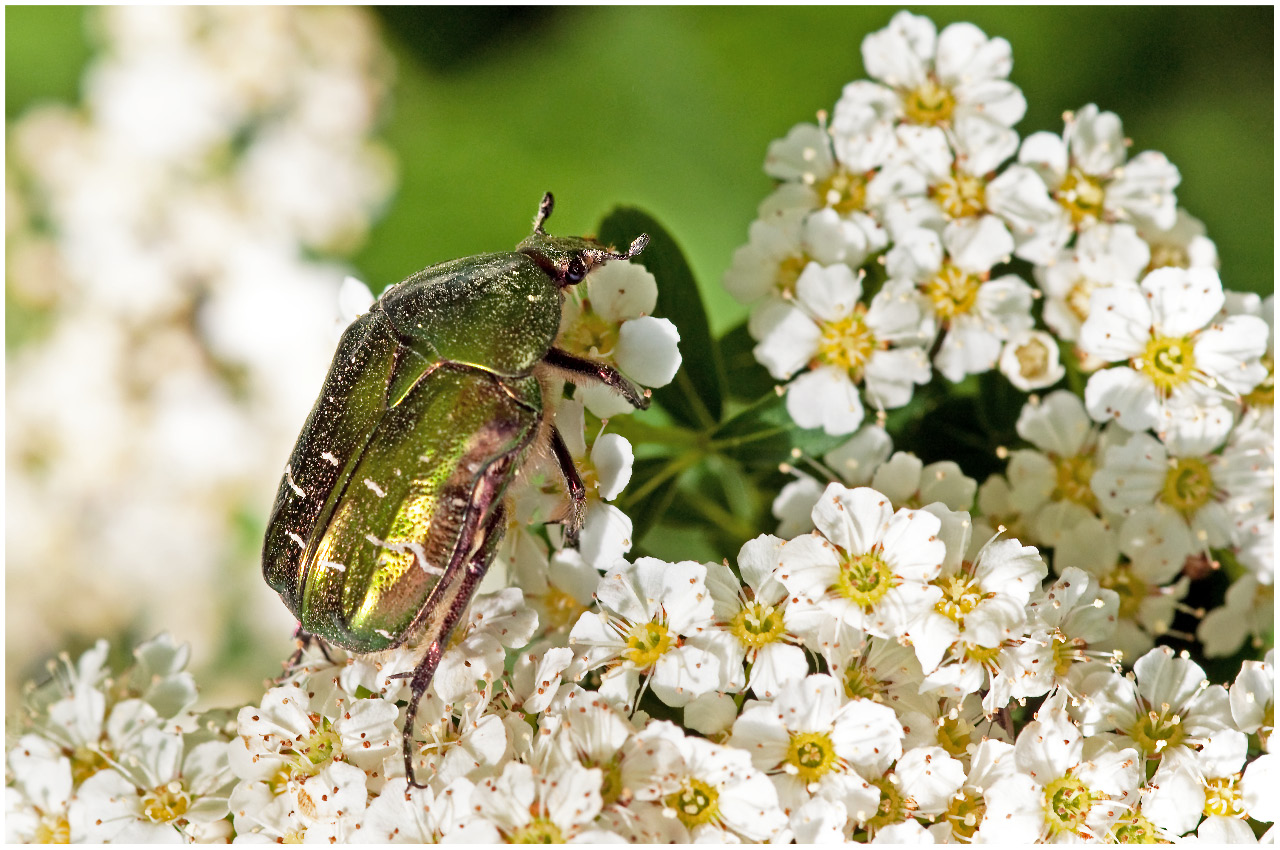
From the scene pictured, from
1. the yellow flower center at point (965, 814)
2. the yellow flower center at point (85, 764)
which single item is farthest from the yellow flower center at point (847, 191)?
the yellow flower center at point (85, 764)

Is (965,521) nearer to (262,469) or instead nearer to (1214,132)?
(1214,132)

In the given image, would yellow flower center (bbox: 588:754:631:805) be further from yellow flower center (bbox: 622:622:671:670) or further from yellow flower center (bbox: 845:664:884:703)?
yellow flower center (bbox: 845:664:884:703)

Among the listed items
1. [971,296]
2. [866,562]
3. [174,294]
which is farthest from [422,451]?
[174,294]

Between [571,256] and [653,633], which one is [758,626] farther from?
[571,256]

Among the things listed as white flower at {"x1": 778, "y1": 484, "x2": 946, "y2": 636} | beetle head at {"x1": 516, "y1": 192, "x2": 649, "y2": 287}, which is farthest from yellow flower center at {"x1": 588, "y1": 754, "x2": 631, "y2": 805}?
beetle head at {"x1": 516, "y1": 192, "x2": 649, "y2": 287}

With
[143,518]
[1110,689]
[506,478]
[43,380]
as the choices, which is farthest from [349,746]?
[43,380]

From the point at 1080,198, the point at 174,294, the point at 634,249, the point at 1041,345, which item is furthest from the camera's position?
the point at 174,294
